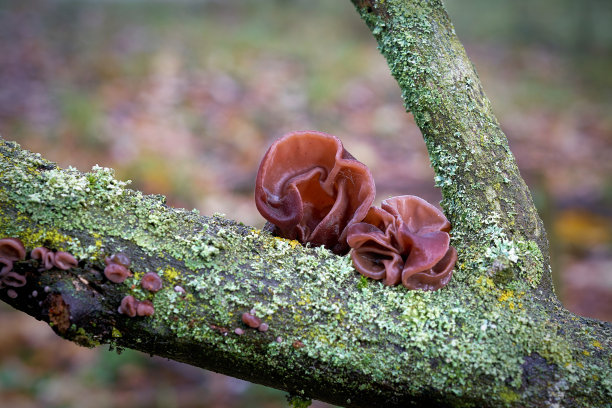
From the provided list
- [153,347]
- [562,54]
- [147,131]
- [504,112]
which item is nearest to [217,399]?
[153,347]

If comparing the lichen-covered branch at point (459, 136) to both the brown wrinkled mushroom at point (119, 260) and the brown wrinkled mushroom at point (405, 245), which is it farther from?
the brown wrinkled mushroom at point (119, 260)

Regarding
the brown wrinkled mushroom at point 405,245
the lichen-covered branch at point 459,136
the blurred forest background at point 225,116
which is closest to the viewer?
the brown wrinkled mushroom at point 405,245

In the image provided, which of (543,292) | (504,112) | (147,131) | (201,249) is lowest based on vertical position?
(201,249)

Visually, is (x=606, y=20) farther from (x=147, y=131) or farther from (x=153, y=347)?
(x=153, y=347)

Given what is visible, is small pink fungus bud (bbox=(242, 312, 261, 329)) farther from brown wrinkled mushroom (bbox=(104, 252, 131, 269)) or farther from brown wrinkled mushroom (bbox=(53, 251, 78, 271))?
brown wrinkled mushroom (bbox=(53, 251, 78, 271))

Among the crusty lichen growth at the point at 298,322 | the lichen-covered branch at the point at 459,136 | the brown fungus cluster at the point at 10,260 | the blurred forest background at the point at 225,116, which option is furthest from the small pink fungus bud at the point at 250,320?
the blurred forest background at the point at 225,116

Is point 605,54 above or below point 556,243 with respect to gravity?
above

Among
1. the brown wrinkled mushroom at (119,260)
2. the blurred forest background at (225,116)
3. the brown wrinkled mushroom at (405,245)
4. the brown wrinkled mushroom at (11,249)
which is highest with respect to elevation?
the blurred forest background at (225,116)
